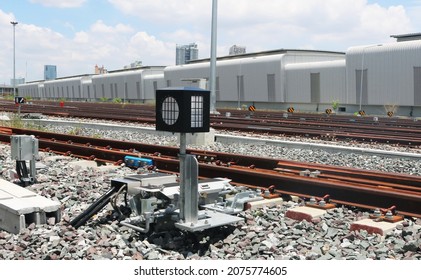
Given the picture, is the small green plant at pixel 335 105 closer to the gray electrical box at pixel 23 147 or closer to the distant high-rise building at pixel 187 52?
the gray electrical box at pixel 23 147

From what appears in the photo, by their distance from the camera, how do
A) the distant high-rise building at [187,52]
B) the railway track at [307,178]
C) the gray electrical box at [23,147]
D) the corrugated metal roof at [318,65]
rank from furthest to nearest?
the distant high-rise building at [187,52] → the corrugated metal roof at [318,65] → the gray electrical box at [23,147] → the railway track at [307,178]

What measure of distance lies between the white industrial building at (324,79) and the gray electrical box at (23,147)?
75.7 feet

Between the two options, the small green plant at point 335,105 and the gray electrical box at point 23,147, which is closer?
the gray electrical box at point 23,147

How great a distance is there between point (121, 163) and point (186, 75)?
55.4 meters

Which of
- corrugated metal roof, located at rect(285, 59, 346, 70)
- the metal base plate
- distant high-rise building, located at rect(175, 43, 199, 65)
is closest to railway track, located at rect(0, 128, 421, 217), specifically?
Result: the metal base plate

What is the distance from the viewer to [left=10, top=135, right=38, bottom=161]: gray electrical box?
8203mm

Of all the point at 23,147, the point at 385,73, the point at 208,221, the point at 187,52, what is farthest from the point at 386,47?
the point at 187,52

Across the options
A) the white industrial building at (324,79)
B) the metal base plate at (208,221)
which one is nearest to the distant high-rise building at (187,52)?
the white industrial building at (324,79)

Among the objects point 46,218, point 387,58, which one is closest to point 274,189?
point 46,218

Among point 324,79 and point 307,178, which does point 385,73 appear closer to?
point 324,79

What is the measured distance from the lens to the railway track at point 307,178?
264 inches

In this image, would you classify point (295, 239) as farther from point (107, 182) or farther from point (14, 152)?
point (14, 152)

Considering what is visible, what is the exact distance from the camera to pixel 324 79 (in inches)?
1882

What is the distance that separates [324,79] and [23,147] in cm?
4236
